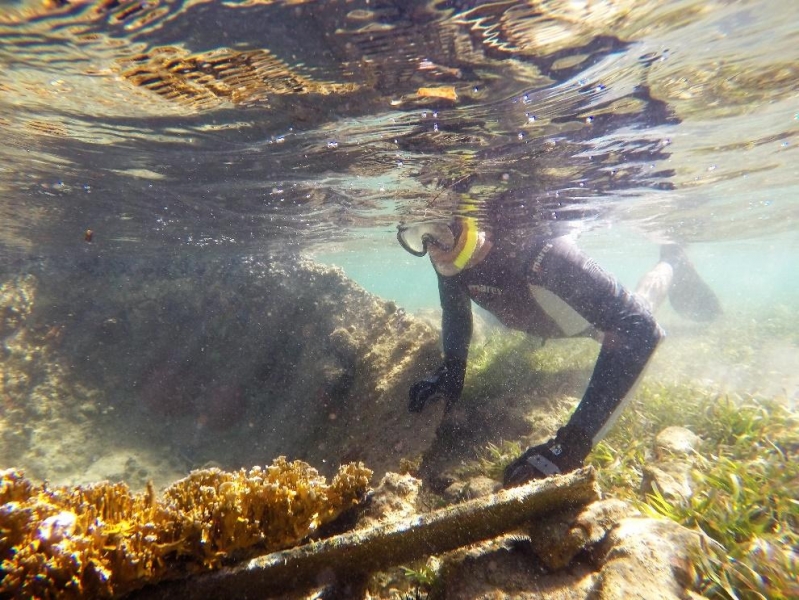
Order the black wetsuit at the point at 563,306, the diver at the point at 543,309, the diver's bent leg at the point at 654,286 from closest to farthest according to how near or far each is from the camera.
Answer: the diver at the point at 543,309 → the black wetsuit at the point at 563,306 → the diver's bent leg at the point at 654,286

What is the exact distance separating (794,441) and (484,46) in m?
6.58

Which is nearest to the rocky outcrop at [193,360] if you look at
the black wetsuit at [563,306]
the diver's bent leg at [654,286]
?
the black wetsuit at [563,306]

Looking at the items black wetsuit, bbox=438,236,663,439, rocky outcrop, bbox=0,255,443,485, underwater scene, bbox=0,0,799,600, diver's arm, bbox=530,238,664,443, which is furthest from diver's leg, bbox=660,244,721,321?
rocky outcrop, bbox=0,255,443,485

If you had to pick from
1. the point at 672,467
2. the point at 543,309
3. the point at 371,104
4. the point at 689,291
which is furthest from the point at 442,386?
the point at 689,291

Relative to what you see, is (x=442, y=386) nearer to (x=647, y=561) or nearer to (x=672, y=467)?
(x=672, y=467)

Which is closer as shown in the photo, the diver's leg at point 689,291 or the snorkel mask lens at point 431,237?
the snorkel mask lens at point 431,237

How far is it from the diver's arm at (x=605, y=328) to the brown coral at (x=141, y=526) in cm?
285

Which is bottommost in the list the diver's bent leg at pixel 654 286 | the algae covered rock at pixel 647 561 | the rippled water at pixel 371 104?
the diver's bent leg at pixel 654 286

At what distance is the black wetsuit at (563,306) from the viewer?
4.12m

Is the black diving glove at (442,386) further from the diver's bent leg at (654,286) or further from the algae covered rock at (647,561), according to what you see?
the diver's bent leg at (654,286)

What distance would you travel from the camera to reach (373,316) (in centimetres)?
858

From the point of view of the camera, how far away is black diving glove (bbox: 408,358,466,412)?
214 inches

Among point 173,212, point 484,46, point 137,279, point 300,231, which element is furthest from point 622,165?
point 137,279

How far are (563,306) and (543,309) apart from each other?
290 mm
